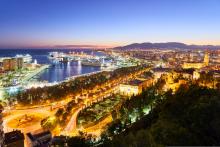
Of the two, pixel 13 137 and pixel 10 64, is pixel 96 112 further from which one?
pixel 10 64

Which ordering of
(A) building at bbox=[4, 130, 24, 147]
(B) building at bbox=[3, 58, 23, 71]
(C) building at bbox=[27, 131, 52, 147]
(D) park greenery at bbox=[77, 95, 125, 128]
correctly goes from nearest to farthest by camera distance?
(A) building at bbox=[4, 130, 24, 147] < (C) building at bbox=[27, 131, 52, 147] < (D) park greenery at bbox=[77, 95, 125, 128] < (B) building at bbox=[3, 58, 23, 71]

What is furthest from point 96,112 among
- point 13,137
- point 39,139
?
point 13,137

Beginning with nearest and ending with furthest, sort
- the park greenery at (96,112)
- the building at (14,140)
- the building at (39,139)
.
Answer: the building at (14,140), the building at (39,139), the park greenery at (96,112)

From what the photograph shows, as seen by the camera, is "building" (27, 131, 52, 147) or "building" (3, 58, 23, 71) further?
"building" (3, 58, 23, 71)

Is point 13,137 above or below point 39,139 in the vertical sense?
above

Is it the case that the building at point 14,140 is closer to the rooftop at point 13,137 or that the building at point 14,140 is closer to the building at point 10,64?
the rooftop at point 13,137

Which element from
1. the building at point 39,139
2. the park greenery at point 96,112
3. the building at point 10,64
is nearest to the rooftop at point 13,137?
the building at point 39,139

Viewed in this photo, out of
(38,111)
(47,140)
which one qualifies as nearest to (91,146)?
(47,140)

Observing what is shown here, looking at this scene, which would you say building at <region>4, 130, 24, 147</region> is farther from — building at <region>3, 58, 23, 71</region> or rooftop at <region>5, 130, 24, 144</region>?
building at <region>3, 58, 23, 71</region>

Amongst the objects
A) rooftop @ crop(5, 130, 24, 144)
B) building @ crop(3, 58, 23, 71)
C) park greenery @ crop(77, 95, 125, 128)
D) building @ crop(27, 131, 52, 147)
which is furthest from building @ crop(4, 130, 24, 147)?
building @ crop(3, 58, 23, 71)

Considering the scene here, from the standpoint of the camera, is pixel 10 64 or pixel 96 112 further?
pixel 10 64

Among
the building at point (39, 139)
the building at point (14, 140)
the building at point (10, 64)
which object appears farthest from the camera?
the building at point (10, 64)
